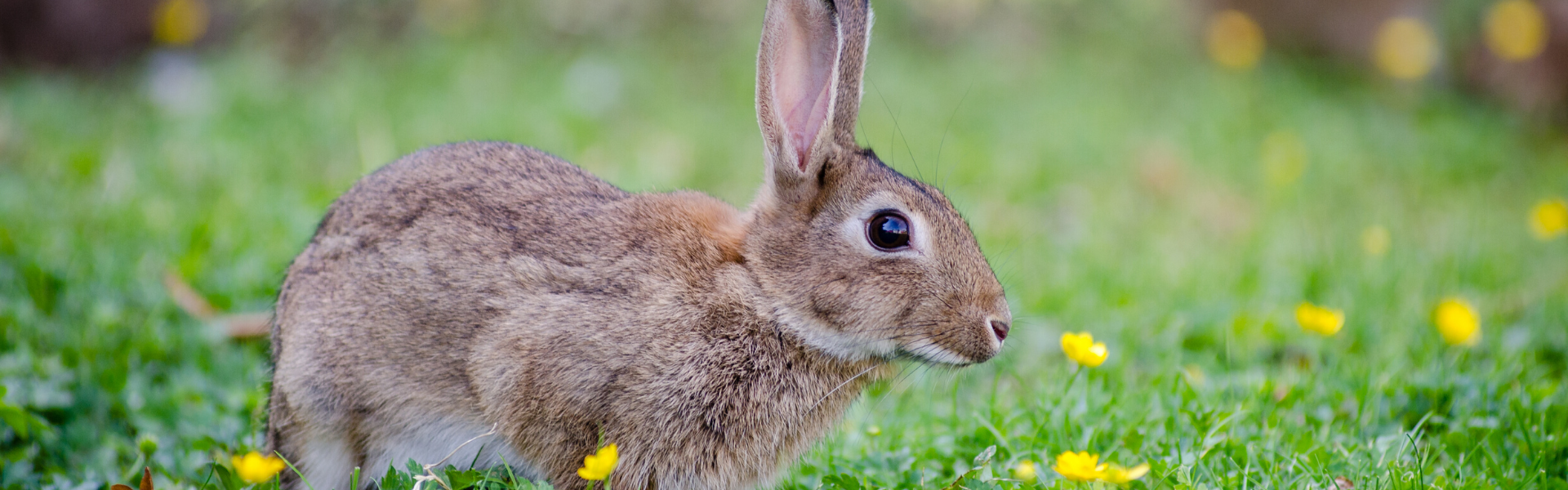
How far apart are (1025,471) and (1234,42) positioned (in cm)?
745

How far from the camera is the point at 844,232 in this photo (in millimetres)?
2939

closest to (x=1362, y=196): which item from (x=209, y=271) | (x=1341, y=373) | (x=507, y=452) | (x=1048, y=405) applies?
(x=1341, y=373)

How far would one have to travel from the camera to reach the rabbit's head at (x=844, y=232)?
2.86 m

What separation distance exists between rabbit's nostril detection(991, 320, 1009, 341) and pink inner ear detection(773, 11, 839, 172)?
25.6 inches

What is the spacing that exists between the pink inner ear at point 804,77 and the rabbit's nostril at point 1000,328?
2.13 ft

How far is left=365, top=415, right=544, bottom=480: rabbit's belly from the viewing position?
287 centimetres

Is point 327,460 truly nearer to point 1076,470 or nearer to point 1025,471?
point 1025,471

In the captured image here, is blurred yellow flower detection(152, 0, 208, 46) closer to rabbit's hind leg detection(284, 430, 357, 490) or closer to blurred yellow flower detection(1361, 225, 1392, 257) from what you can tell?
rabbit's hind leg detection(284, 430, 357, 490)

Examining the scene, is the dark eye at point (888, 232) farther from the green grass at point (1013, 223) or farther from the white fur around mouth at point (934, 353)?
the green grass at point (1013, 223)

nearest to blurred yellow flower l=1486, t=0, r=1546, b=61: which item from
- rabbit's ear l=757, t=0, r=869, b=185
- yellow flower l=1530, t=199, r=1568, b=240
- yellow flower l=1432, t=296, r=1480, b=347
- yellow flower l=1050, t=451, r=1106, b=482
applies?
yellow flower l=1530, t=199, r=1568, b=240

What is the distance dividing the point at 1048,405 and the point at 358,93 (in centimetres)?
558

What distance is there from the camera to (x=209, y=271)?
4641 millimetres

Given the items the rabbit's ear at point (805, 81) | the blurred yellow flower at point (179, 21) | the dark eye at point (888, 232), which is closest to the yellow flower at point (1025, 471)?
the dark eye at point (888, 232)

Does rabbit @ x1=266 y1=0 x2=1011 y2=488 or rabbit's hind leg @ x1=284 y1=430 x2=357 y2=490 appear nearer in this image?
rabbit @ x1=266 y1=0 x2=1011 y2=488
